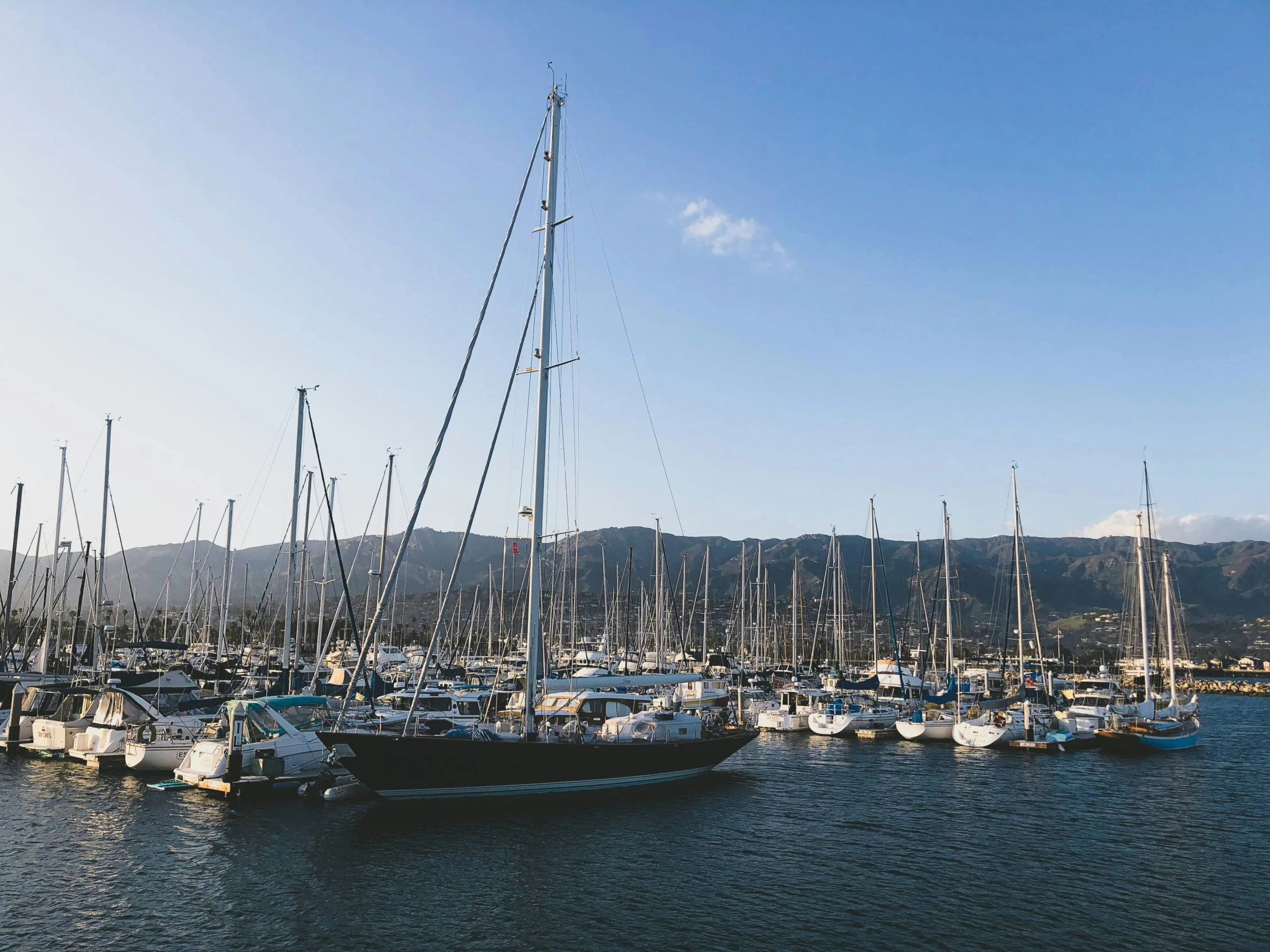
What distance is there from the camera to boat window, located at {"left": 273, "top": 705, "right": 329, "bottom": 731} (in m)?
36.0

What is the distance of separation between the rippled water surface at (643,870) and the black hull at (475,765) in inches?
28.6

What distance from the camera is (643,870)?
2356cm

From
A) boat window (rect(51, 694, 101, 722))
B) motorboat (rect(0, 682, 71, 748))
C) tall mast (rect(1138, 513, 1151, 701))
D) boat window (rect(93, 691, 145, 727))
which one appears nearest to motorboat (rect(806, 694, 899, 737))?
tall mast (rect(1138, 513, 1151, 701))

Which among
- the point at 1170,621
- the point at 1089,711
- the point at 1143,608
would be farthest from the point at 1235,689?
the point at 1143,608

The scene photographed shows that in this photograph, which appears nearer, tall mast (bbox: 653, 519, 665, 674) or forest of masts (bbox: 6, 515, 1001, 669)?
forest of masts (bbox: 6, 515, 1001, 669)

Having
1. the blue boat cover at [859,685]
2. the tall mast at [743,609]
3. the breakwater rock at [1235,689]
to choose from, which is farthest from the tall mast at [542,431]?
the breakwater rock at [1235,689]

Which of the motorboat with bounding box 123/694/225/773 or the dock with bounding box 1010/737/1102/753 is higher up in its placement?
the motorboat with bounding box 123/694/225/773

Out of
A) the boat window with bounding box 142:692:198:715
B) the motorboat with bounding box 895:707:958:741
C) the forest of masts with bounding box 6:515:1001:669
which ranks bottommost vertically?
the motorboat with bounding box 895:707:958:741

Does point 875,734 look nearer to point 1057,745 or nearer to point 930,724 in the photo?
point 930,724

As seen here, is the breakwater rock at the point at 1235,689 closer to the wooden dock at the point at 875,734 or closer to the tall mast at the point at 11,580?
the wooden dock at the point at 875,734

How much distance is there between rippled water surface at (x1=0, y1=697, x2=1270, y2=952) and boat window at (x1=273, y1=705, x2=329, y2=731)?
4.51m

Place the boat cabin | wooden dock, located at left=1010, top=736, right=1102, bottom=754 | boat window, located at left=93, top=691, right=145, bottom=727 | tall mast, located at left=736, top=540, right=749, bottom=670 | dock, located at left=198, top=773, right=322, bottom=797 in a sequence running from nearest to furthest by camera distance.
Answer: dock, located at left=198, top=773, right=322, bottom=797 < boat window, located at left=93, top=691, right=145, bottom=727 < the boat cabin < wooden dock, located at left=1010, top=736, right=1102, bottom=754 < tall mast, located at left=736, top=540, right=749, bottom=670

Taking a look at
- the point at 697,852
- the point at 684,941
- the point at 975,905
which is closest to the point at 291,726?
the point at 697,852

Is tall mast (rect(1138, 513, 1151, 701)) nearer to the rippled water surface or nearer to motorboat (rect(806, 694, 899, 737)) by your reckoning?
motorboat (rect(806, 694, 899, 737))
